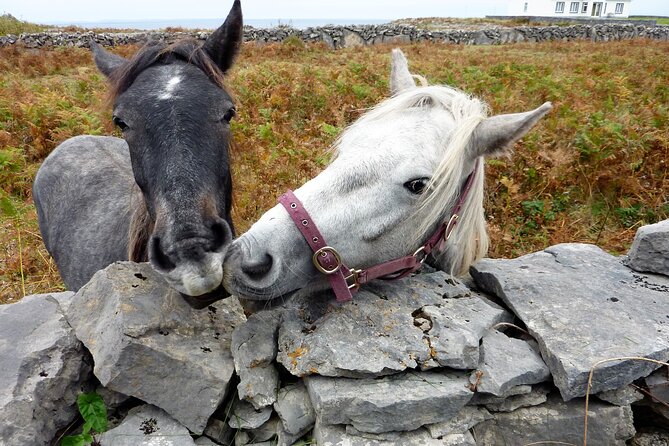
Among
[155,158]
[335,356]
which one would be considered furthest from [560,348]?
[155,158]

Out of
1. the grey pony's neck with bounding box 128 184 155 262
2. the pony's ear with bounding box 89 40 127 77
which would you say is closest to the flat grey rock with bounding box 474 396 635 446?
the grey pony's neck with bounding box 128 184 155 262

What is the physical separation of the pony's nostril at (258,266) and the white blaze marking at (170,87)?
1.20 meters

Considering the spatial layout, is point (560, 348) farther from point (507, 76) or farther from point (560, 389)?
point (507, 76)

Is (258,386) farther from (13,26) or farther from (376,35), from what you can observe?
(13,26)

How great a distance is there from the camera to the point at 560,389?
7.81ft

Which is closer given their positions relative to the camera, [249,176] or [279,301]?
[279,301]

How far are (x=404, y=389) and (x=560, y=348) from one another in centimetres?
89

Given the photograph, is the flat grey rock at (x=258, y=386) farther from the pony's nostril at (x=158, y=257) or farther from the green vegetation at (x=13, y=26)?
the green vegetation at (x=13, y=26)

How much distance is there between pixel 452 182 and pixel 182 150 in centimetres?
151

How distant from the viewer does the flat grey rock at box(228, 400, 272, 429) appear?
7.61 ft

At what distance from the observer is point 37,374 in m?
2.23

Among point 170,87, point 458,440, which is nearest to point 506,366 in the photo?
point 458,440

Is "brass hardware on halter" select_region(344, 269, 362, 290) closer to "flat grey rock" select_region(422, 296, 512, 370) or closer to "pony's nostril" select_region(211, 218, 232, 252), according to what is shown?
"flat grey rock" select_region(422, 296, 512, 370)

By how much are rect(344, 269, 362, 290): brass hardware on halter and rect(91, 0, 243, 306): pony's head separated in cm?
67
